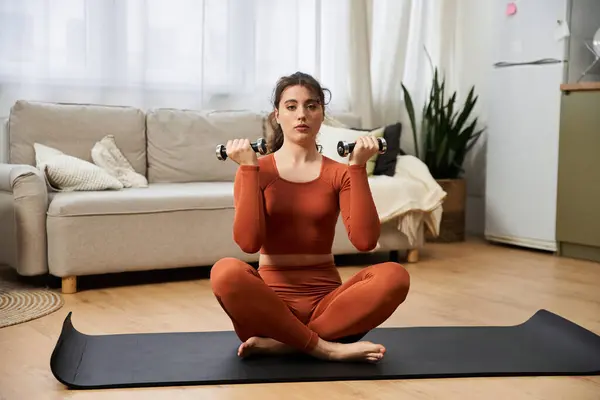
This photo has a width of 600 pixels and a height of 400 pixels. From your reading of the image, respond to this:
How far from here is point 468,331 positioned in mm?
2543

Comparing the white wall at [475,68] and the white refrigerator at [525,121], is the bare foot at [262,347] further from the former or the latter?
the white wall at [475,68]

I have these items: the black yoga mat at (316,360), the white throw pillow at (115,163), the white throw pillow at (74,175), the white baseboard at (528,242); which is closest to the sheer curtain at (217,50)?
the white throw pillow at (115,163)

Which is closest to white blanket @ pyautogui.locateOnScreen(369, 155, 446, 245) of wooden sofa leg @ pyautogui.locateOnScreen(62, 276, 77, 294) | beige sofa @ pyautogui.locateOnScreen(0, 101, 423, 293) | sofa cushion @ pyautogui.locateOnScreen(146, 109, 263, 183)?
beige sofa @ pyautogui.locateOnScreen(0, 101, 423, 293)

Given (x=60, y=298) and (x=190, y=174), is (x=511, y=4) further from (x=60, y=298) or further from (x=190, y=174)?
(x=60, y=298)

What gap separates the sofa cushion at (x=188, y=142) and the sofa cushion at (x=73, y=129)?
0.07m

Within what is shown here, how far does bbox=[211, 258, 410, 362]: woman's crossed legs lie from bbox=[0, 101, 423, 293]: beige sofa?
4.05 ft

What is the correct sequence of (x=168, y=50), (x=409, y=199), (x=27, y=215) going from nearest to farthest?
(x=27, y=215)
(x=409, y=199)
(x=168, y=50)

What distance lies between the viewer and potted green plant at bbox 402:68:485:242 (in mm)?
4664

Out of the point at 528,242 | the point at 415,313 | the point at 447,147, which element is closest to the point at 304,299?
the point at 415,313

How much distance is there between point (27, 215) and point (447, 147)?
2553mm

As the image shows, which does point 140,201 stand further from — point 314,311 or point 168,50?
point 314,311

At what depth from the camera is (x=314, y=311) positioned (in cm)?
221

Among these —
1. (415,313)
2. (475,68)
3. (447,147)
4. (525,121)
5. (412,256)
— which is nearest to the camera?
(415,313)

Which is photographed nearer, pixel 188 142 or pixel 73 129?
pixel 73 129
